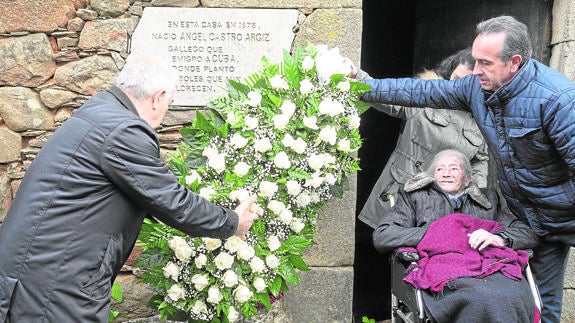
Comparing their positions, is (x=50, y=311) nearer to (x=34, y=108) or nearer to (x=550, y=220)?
(x=34, y=108)

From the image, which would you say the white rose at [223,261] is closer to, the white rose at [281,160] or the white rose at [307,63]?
the white rose at [281,160]

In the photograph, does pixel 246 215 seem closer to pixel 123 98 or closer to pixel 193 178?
pixel 193 178

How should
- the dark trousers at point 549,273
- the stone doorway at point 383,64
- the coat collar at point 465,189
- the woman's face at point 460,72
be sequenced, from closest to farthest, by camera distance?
the dark trousers at point 549,273
the coat collar at point 465,189
the woman's face at point 460,72
the stone doorway at point 383,64

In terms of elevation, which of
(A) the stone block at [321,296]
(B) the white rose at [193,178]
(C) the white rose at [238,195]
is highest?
(B) the white rose at [193,178]

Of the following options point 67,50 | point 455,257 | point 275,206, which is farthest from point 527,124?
point 67,50

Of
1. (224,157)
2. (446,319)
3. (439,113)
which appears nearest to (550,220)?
(446,319)

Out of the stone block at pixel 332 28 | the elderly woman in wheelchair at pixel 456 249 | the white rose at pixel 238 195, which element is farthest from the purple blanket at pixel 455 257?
the stone block at pixel 332 28

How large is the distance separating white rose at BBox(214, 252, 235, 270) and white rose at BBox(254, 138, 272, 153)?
492mm

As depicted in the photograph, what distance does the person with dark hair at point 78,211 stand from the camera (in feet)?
7.25

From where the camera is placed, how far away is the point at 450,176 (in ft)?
11.2

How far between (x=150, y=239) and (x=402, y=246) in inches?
49.3

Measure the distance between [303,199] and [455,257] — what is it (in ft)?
2.60

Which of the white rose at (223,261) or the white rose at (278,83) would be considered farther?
the white rose at (278,83)

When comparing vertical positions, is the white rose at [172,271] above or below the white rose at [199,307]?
above
